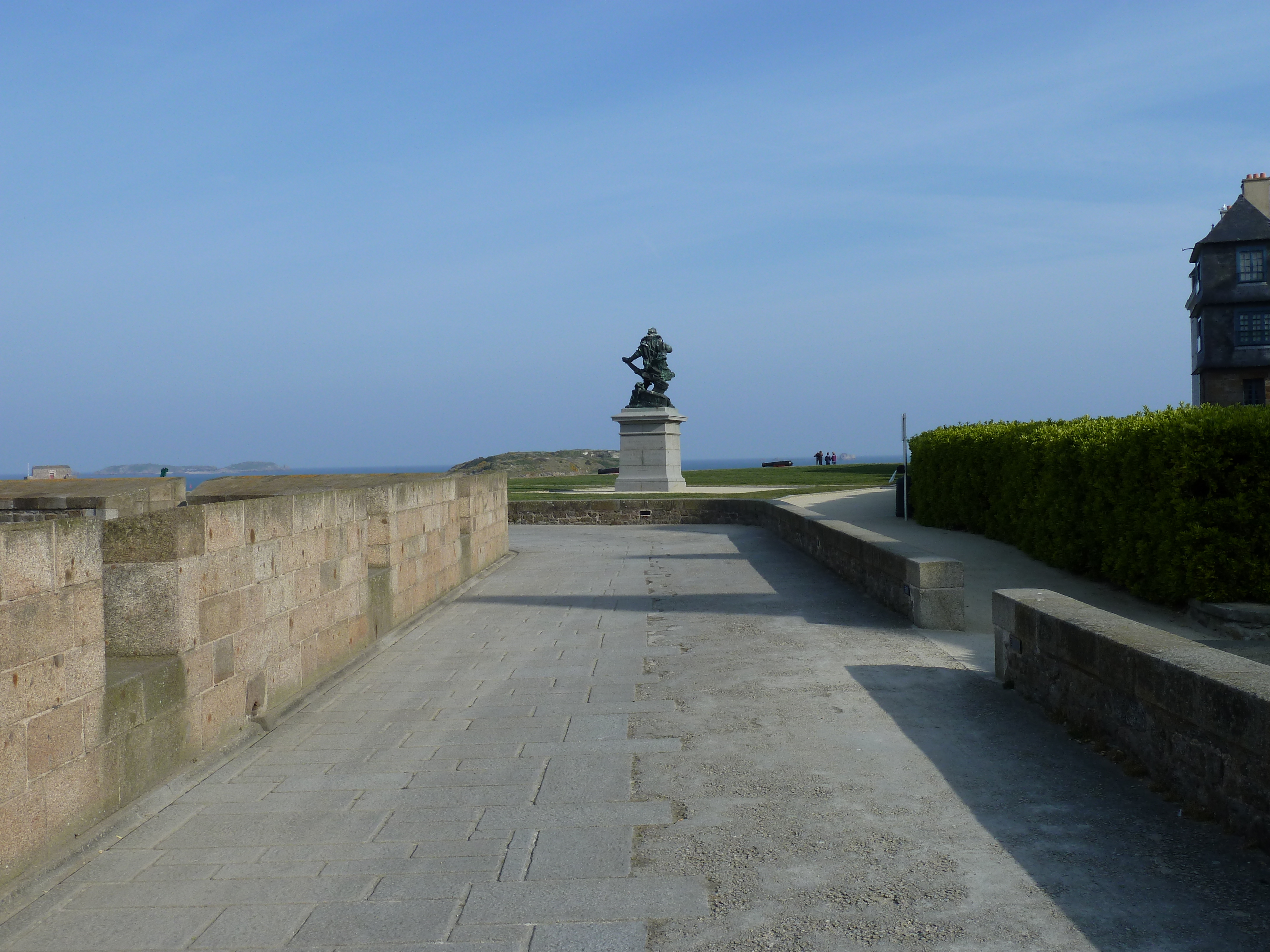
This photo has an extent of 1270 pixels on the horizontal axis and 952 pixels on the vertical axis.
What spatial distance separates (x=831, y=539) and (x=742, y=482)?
790 inches

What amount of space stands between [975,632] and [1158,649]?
13.1ft

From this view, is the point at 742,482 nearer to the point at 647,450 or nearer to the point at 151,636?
the point at 647,450

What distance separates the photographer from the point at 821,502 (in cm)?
2325

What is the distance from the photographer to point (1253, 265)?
40562 mm

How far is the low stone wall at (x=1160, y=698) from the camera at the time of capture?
3.76m

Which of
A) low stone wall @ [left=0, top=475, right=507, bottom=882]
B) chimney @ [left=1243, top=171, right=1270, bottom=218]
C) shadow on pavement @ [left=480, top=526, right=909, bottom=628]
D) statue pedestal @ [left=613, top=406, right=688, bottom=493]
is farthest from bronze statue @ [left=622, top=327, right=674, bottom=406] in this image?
chimney @ [left=1243, top=171, right=1270, bottom=218]

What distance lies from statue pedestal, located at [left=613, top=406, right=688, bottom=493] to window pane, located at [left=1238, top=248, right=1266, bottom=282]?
25767 millimetres

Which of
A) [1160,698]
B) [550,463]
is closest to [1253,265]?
[550,463]

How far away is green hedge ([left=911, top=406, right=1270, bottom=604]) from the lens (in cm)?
880

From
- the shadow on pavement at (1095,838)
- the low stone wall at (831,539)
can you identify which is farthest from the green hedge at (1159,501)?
the shadow on pavement at (1095,838)

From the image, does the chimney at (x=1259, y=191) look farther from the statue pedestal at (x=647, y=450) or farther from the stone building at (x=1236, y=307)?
the statue pedestal at (x=647, y=450)

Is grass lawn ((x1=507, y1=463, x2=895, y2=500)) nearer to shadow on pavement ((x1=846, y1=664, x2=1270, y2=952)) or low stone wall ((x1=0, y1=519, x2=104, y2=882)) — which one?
shadow on pavement ((x1=846, y1=664, x2=1270, y2=952))

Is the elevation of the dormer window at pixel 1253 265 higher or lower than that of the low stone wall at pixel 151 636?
higher

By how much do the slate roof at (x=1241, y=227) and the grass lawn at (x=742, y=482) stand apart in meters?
14.7
